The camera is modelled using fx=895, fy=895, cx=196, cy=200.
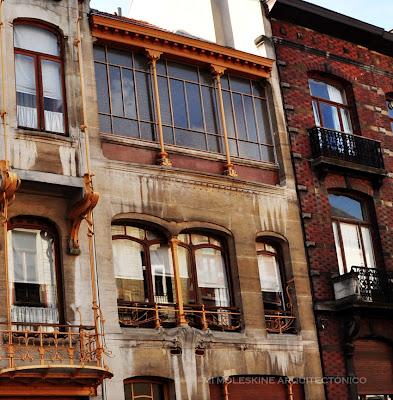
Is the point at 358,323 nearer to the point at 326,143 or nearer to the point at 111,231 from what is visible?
the point at 326,143

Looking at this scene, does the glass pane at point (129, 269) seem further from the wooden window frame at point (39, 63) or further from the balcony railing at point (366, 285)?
the balcony railing at point (366, 285)

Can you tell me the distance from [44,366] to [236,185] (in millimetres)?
8010

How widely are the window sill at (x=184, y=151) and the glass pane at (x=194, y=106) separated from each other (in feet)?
2.81

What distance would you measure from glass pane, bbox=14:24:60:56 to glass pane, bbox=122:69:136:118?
2.00m

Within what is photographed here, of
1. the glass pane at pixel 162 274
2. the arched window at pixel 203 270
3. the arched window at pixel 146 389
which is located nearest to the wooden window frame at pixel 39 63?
the glass pane at pixel 162 274

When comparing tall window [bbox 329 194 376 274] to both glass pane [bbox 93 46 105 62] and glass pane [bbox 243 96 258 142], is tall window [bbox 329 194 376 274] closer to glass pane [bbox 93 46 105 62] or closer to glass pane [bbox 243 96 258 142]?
glass pane [bbox 243 96 258 142]

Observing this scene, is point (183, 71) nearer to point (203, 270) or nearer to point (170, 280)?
point (203, 270)

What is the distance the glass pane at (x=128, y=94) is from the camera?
72.8 ft

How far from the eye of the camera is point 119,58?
22625mm

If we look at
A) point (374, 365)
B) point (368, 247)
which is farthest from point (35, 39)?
point (374, 365)

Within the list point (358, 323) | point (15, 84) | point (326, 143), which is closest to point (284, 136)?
point (326, 143)

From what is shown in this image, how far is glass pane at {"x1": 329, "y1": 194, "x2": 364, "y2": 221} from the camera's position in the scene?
25.1 m

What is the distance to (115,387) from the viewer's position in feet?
61.8

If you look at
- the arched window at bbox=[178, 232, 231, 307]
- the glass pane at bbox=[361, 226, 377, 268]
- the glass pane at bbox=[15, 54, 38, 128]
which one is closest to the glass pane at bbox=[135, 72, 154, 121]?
the glass pane at bbox=[15, 54, 38, 128]
